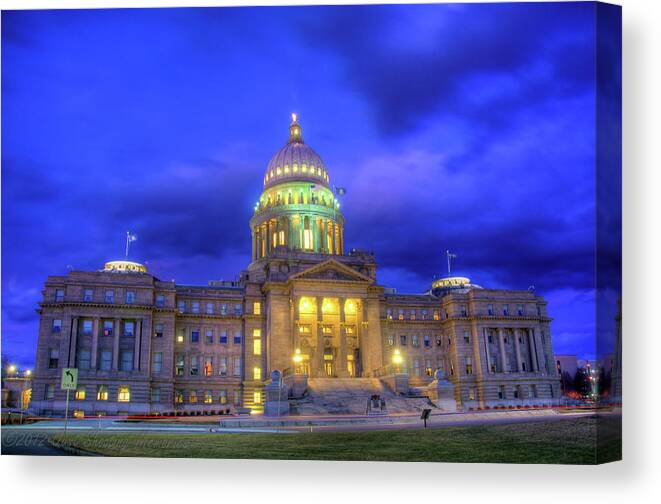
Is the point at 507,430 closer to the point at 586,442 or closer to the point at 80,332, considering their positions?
the point at 586,442

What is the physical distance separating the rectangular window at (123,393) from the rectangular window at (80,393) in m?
3.75

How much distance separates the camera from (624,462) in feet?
87.0

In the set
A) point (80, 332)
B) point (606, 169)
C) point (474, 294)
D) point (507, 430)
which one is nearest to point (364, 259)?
point (474, 294)

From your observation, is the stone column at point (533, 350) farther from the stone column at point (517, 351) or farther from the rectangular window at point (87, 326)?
the rectangular window at point (87, 326)

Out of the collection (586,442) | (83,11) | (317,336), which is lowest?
(586,442)

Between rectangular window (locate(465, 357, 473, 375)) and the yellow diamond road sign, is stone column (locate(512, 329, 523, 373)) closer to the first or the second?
rectangular window (locate(465, 357, 473, 375))

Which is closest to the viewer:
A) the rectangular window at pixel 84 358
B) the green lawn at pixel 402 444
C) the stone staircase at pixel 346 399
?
the green lawn at pixel 402 444

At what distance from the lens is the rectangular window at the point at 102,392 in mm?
71188

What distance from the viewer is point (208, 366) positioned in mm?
79750

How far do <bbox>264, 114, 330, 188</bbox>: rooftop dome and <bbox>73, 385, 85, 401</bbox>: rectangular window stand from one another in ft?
140

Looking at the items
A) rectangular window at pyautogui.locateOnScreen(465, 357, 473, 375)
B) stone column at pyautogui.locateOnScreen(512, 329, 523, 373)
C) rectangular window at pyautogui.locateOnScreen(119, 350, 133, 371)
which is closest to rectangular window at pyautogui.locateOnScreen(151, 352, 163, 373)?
rectangular window at pyautogui.locateOnScreen(119, 350, 133, 371)

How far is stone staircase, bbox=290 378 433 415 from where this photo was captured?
190ft

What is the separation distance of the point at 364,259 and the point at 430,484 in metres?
58.5

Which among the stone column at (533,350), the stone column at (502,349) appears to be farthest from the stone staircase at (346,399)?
the stone column at (533,350)
